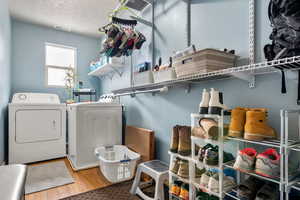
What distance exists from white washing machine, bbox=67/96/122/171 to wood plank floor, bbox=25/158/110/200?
0.15 m

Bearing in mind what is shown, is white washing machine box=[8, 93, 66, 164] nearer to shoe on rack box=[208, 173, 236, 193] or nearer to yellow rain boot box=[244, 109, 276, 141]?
shoe on rack box=[208, 173, 236, 193]

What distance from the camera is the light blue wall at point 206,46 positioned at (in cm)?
102

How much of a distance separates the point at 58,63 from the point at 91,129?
2.13 meters

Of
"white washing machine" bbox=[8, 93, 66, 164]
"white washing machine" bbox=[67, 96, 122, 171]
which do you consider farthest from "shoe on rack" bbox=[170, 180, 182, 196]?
"white washing machine" bbox=[8, 93, 66, 164]

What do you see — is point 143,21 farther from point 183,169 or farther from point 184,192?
point 184,192

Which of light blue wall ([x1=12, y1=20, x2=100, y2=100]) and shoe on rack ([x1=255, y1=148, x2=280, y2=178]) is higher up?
light blue wall ([x1=12, y1=20, x2=100, y2=100])

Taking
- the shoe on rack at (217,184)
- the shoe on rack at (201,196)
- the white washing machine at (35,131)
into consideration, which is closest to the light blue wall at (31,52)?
the white washing machine at (35,131)

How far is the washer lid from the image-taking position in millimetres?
2947

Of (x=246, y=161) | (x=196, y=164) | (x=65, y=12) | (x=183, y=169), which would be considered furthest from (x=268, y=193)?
(x=65, y=12)

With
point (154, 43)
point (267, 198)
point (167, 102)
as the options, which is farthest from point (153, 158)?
point (154, 43)

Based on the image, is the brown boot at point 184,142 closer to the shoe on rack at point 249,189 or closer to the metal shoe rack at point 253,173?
the metal shoe rack at point 253,173

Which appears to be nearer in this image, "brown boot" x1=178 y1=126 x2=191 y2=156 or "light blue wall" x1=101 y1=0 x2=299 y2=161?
"light blue wall" x1=101 y1=0 x2=299 y2=161

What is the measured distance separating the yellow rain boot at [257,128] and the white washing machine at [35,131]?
281 centimetres

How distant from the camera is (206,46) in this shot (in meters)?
1.41
